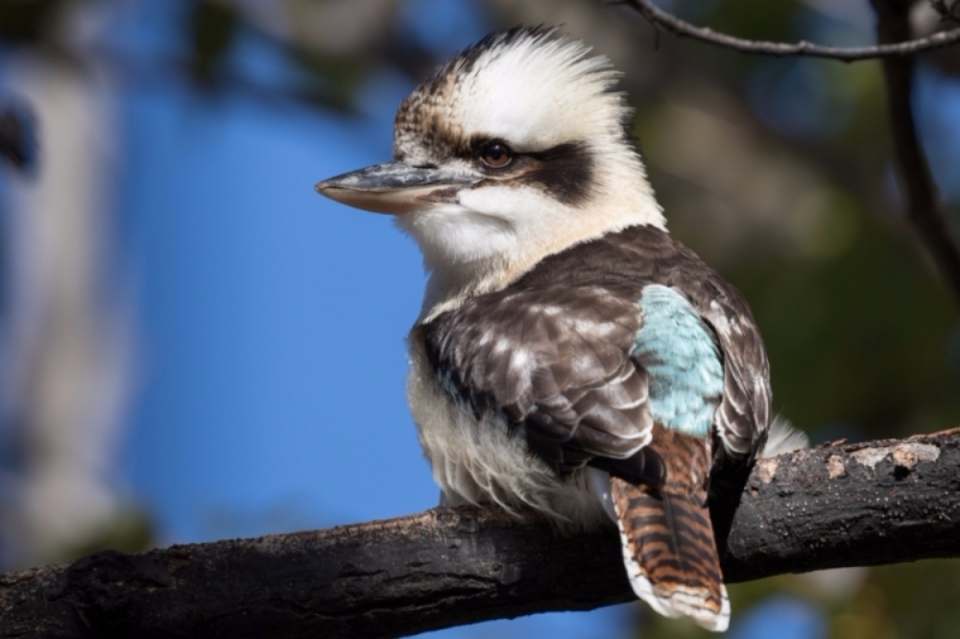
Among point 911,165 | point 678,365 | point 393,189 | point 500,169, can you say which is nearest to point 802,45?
point 911,165

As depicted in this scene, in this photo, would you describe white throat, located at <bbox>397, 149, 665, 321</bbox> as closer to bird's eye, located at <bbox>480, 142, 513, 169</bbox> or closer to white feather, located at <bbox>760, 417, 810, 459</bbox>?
bird's eye, located at <bbox>480, 142, 513, 169</bbox>

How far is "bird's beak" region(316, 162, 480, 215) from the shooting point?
4.10 m

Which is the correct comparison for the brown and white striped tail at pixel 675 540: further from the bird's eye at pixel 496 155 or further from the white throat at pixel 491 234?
the bird's eye at pixel 496 155

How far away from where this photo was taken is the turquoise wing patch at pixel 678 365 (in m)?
3.14

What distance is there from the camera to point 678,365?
3234 mm

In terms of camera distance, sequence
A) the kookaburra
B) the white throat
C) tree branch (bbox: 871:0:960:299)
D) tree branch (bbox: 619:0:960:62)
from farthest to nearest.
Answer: the white throat < tree branch (bbox: 871:0:960:299) < tree branch (bbox: 619:0:960:62) < the kookaburra

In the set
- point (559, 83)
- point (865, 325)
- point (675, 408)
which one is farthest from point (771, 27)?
point (675, 408)

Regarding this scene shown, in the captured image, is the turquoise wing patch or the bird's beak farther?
the bird's beak

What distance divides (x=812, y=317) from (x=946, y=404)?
1.85 feet

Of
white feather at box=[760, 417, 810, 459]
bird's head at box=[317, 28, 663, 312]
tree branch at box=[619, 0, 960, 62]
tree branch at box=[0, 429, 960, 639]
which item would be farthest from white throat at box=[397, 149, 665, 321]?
tree branch at box=[0, 429, 960, 639]

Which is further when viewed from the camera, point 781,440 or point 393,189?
point 393,189

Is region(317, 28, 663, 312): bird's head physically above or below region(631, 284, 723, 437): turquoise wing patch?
above

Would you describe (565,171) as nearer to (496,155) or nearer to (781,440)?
(496,155)

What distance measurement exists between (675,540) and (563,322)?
2.11ft
